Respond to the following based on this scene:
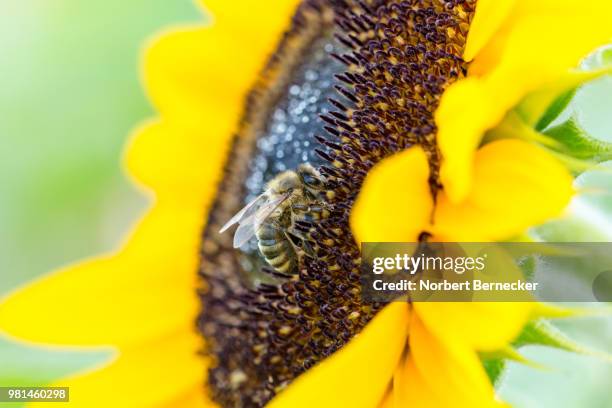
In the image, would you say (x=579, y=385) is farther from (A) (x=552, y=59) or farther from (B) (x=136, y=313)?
(B) (x=136, y=313)

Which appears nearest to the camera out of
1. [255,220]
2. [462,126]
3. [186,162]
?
[462,126]

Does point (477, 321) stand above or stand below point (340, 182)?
below

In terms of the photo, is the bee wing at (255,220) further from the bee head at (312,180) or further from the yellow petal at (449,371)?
the yellow petal at (449,371)

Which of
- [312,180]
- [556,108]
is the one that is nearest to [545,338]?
[556,108]

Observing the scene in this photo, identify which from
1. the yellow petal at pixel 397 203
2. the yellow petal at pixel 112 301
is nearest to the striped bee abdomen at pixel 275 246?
the yellow petal at pixel 397 203

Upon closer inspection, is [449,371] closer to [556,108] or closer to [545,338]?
[545,338]

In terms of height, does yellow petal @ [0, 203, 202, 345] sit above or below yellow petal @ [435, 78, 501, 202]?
above

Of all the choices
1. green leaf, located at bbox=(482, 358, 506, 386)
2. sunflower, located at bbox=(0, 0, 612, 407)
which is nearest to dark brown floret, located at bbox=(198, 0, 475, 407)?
sunflower, located at bbox=(0, 0, 612, 407)

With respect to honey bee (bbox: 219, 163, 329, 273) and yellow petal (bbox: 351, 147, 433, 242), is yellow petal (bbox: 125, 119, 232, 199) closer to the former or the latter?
honey bee (bbox: 219, 163, 329, 273)
